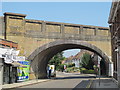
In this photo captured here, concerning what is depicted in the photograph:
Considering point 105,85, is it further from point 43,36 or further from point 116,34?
point 43,36

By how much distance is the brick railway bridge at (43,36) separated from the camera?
3009cm

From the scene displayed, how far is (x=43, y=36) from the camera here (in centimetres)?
3216

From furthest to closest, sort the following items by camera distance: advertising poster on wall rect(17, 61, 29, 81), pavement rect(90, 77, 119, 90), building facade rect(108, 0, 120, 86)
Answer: advertising poster on wall rect(17, 61, 29, 81) → building facade rect(108, 0, 120, 86) → pavement rect(90, 77, 119, 90)

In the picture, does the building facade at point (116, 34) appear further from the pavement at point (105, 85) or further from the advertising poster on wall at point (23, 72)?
the advertising poster on wall at point (23, 72)

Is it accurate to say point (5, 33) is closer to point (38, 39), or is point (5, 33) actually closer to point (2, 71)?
point (38, 39)

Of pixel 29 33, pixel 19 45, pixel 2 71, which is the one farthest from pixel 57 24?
pixel 2 71

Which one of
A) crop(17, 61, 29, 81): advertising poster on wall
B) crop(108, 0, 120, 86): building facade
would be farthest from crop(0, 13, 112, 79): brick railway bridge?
crop(108, 0, 120, 86): building facade

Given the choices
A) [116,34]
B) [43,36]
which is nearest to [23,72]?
[43,36]

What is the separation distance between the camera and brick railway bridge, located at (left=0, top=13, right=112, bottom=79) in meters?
30.1

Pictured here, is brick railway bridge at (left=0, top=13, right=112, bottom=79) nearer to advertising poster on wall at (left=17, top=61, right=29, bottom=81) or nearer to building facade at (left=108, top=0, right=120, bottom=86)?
advertising poster on wall at (left=17, top=61, right=29, bottom=81)

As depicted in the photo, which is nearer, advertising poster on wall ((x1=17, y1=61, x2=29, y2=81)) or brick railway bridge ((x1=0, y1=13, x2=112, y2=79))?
advertising poster on wall ((x1=17, y1=61, x2=29, y2=81))

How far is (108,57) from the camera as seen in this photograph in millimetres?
34500

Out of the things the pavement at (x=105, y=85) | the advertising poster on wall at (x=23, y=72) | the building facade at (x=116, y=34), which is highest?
the building facade at (x=116, y=34)

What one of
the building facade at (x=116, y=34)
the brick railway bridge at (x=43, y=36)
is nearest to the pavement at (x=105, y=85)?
the building facade at (x=116, y=34)
